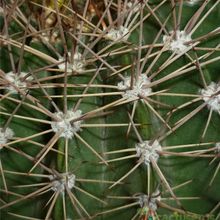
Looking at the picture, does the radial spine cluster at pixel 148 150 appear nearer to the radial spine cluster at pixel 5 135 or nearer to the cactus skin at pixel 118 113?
the cactus skin at pixel 118 113

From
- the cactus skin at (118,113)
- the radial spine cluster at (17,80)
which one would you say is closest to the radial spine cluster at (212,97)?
the cactus skin at (118,113)

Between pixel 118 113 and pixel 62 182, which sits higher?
pixel 118 113

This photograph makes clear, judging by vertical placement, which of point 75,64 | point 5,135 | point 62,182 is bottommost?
point 62,182

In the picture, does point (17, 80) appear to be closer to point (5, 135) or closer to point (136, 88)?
point (5, 135)

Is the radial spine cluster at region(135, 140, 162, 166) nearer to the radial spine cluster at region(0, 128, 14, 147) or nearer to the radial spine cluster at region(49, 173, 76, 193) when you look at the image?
the radial spine cluster at region(49, 173, 76, 193)

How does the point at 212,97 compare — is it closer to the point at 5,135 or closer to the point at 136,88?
the point at 136,88

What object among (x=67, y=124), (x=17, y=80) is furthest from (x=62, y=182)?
(x=17, y=80)

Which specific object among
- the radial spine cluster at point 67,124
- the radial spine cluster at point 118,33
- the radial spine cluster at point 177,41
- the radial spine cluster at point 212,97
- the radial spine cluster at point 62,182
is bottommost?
the radial spine cluster at point 62,182

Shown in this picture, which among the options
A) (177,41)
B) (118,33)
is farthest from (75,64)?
(177,41)
